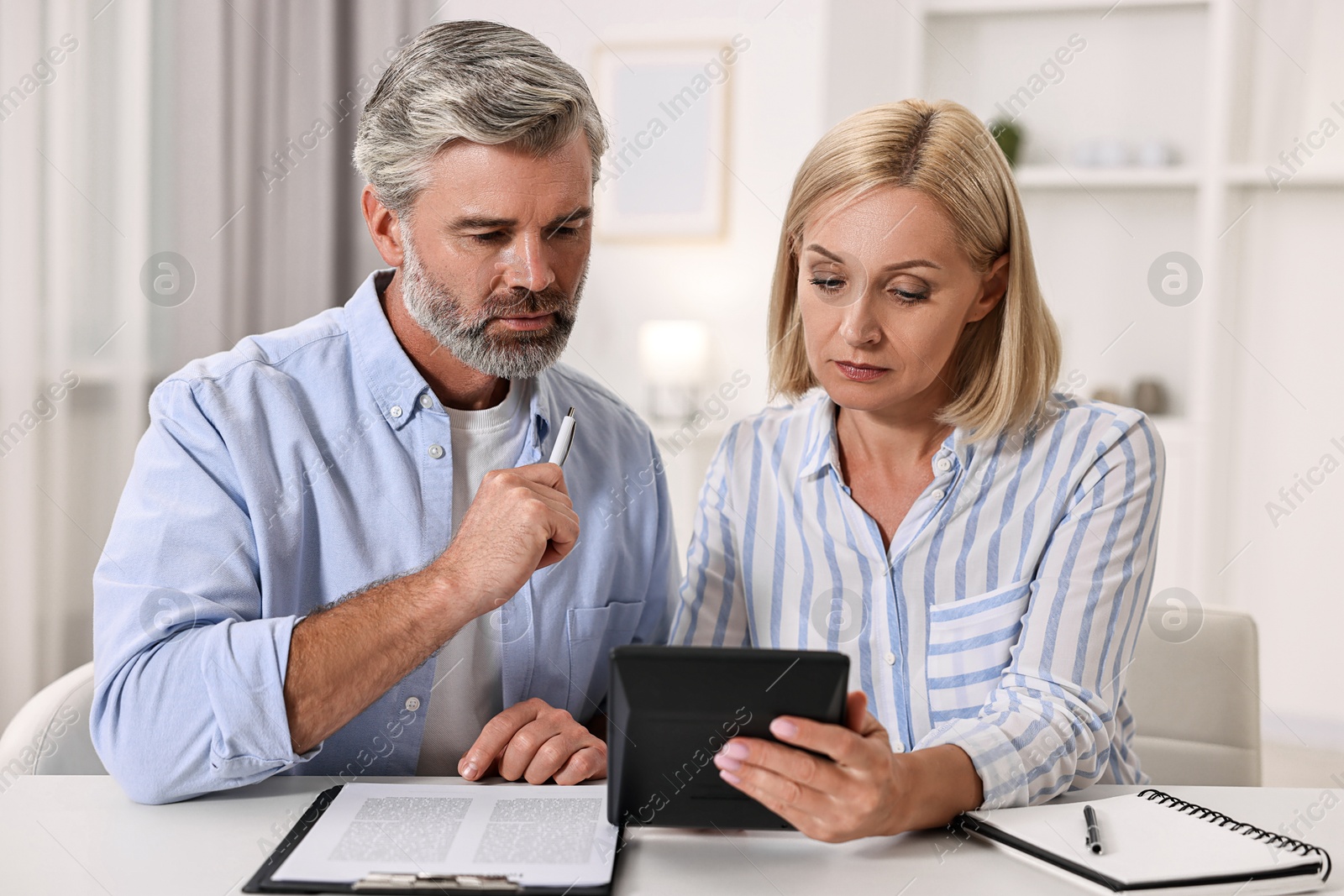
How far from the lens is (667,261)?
162 inches

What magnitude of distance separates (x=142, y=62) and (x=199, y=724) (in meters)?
2.11

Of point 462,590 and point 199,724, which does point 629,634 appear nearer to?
point 462,590

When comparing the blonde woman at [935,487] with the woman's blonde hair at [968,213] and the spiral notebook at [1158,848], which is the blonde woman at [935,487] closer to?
the woman's blonde hair at [968,213]

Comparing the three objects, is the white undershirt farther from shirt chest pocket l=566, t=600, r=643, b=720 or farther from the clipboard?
the clipboard

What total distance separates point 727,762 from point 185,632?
1.94ft

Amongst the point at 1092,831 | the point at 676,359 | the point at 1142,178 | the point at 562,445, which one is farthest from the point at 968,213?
the point at 1142,178

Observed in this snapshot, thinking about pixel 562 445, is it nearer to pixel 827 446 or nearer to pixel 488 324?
pixel 488 324

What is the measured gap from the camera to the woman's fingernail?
963mm

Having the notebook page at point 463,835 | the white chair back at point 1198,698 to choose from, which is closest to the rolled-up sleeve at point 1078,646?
the white chair back at point 1198,698

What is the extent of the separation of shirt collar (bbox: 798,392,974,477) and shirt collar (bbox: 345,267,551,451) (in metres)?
0.52

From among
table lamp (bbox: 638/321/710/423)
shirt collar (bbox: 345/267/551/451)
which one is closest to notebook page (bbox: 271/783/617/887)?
shirt collar (bbox: 345/267/551/451)

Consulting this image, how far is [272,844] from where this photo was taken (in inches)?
40.2

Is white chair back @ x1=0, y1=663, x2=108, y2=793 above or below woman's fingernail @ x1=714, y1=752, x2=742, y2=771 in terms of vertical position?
below

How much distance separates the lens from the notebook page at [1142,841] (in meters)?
0.97
